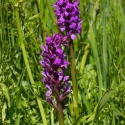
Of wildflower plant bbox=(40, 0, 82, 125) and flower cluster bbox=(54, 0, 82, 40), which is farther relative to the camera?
flower cluster bbox=(54, 0, 82, 40)

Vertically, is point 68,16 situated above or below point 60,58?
above

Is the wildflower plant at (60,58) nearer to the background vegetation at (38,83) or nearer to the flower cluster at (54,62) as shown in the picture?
the flower cluster at (54,62)

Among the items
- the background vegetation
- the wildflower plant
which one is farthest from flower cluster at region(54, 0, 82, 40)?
the background vegetation

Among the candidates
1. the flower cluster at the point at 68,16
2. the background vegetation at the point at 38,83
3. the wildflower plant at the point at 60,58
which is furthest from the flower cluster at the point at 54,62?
the background vegetation at the point at 38,83

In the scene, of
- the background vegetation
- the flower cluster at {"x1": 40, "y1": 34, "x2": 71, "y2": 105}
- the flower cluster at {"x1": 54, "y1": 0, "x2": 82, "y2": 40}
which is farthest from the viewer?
the background vegetation

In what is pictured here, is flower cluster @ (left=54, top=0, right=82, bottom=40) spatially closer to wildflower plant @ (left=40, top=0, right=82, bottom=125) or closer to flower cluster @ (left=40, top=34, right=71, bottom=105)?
wildflower plant @ (left=40, top=0, right=82, bottom=125)

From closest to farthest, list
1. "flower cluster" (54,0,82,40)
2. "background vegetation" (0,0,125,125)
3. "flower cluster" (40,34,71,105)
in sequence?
"flower cluster" (40,34,71,105) → "flower cluster" (54,0,82,40) → "background vegetation" (0,0,125,125)

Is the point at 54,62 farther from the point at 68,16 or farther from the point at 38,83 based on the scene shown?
the point at 38,83

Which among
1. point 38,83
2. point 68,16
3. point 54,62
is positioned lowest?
point 38,83

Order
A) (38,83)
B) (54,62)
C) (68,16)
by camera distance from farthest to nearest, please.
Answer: (38,83), (68,16), (54,62)

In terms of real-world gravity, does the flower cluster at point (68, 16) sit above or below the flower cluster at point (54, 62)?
above

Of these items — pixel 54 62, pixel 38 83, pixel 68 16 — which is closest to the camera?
pixel 54 62

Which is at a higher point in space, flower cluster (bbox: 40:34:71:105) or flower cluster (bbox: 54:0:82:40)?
flower cluster (bbox: 54:0:82:40)

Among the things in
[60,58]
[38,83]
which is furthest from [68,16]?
→ [38,83]
